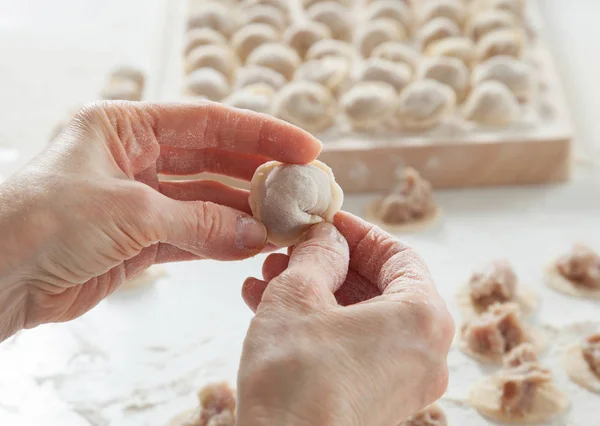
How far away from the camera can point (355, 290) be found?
5.06ft

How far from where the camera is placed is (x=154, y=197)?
53.7 inches

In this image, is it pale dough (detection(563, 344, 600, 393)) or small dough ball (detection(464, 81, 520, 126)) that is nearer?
pale dough (detection(563, 344, 600, 393))

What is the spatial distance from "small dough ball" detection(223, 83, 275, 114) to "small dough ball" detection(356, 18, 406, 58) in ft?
1.48

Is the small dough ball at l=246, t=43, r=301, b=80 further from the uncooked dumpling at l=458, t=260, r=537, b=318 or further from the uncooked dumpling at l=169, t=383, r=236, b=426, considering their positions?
the uncooked dumpling at l=169, t=383, r=236, b=426

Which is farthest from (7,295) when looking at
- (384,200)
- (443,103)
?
(443,103)

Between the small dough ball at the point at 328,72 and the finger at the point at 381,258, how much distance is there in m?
1.19

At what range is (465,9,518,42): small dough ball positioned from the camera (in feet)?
9.56

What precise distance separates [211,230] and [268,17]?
1807 mm

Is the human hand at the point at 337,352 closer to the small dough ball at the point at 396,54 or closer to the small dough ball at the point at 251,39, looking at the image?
the small dough ball at the point at 396,54

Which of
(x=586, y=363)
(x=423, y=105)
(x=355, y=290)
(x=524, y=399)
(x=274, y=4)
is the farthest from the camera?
(x=274, y=4)

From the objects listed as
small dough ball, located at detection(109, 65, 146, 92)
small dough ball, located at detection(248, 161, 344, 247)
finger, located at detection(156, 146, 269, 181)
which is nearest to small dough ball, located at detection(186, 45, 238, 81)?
small dough ball, located at detection(109, 65, 146, 92)

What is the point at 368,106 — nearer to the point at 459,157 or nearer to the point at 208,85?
the point at 459,157

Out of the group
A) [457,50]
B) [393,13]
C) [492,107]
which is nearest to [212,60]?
[393,13]

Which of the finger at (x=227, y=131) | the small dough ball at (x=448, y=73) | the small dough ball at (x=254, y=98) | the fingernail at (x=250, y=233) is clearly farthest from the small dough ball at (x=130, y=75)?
the fingernail at (x=250, y=233)
